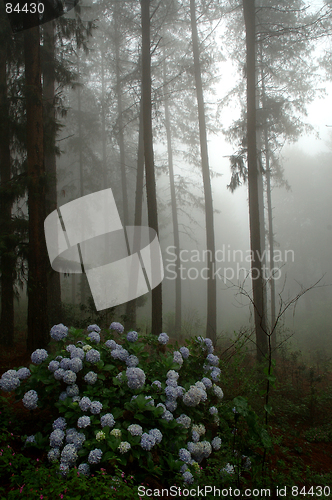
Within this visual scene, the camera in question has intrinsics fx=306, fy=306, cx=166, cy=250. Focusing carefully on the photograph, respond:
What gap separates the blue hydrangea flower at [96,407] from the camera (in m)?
2.73

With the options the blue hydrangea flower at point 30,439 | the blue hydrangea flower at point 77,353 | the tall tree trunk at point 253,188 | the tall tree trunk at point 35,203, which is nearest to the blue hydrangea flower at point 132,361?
the blue hydrangea flower at point 77,353

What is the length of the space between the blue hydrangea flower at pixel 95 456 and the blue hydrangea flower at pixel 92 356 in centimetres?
77

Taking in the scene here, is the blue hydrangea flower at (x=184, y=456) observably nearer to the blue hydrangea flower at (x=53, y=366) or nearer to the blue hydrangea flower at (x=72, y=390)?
the blue hydrangea flower at (x=72, y=390)

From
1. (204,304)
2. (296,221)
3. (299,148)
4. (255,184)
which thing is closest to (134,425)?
(255,184)

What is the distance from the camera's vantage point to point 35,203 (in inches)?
231

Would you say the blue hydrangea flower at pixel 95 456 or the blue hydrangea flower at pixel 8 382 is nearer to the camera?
the blue hydrangea flower at pixel 95 456

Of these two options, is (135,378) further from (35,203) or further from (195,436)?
(35,203)

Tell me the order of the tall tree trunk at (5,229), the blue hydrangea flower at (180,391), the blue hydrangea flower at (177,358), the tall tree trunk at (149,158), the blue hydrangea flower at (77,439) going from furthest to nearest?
the tall tree trunk at (149,158), the tall tree trunk at (5,229), the blue hydrangea flower at (177,358), the blue hydrangea flower at (180,391), the blue hydrangea flower at (77,439)

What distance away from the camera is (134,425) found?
2.65m

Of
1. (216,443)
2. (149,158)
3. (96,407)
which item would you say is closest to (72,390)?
(96,407)

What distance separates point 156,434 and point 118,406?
55 centimetres

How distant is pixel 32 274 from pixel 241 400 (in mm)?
4482

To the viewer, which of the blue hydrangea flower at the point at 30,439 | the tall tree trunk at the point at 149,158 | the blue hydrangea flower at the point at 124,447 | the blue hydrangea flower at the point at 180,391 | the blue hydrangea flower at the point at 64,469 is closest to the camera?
the blue hydrangea flower at the point at 64,469

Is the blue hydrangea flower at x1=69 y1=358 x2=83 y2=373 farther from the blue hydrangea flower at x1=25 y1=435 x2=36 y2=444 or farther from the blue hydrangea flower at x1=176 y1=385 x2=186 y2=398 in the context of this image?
the blue hydrangea flower at x1=176 y1=385 x2=186 y2=398
